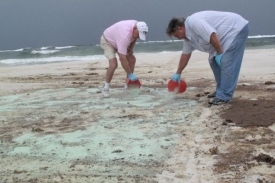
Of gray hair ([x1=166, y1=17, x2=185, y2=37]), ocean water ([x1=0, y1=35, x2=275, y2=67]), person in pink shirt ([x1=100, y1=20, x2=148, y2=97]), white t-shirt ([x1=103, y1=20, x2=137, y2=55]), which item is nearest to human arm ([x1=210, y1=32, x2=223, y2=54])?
gray hair ([x1=166, y1=17, x2=185, y2=37])

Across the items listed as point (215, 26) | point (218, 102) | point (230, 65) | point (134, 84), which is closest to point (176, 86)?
point (134, 84)

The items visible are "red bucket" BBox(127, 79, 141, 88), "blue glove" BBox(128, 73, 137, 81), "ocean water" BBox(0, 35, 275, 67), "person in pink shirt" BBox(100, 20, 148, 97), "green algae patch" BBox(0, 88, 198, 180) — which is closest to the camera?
"green algae patch" BBox(0, 88, 198, 180)

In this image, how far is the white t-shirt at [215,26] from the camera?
485 centimetres

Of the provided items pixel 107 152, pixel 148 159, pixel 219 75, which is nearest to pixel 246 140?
pixel 148 159

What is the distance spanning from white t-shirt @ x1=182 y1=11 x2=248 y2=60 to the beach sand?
81cm

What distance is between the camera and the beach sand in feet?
8.75

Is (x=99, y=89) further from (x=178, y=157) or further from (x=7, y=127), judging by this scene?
(x=178, y=157)

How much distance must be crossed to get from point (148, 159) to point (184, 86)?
3.06m

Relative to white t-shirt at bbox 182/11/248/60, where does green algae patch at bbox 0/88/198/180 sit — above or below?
below

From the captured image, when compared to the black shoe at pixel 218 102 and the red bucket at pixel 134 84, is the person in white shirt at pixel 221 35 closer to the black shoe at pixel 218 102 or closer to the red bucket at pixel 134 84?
→ the black shoe at pixel 218 102

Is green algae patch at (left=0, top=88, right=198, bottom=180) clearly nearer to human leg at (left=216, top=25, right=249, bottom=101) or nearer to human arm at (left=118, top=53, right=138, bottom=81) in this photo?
human arm at (left=118, top=53, right=138, bottom=81)

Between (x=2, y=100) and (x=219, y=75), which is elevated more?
(x=219, y=75)

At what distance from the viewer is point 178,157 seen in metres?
2.95

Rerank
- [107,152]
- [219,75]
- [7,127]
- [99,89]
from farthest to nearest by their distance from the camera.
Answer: [99,89] → [219,75] → [7,127] → [107,152]
